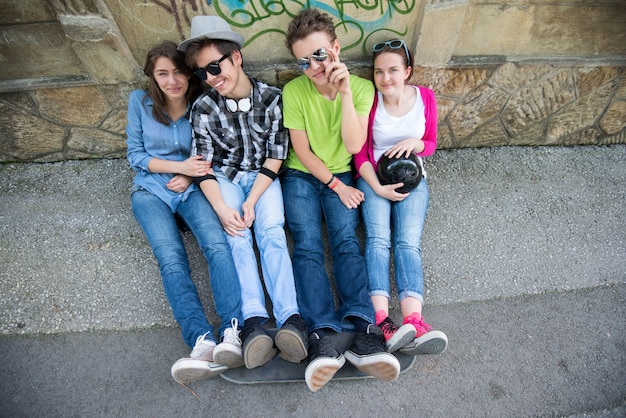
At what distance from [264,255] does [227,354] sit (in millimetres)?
611

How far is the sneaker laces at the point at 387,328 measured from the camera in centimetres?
215

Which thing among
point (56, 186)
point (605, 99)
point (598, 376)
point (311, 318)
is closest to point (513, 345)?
point (598, 376)

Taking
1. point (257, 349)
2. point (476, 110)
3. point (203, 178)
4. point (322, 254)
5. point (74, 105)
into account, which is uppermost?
point (74, 105)

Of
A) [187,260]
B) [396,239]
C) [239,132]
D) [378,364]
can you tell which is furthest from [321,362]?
[239,132]

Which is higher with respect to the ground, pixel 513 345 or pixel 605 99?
pixel 605 99

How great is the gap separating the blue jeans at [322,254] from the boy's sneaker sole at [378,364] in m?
0.22

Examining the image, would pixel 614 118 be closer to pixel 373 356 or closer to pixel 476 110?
pixel 476 110

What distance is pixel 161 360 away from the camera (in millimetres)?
2309

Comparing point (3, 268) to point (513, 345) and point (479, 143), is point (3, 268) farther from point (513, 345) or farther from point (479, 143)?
point (479, 143)

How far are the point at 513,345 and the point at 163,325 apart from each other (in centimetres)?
208

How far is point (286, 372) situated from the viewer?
2176mm

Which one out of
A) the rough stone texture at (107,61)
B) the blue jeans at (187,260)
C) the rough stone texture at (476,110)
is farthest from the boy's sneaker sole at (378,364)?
the rough stone texture at (107,61)

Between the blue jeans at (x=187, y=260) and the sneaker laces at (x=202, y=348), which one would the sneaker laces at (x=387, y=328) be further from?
the sneaker laces at (x=202, y=348)

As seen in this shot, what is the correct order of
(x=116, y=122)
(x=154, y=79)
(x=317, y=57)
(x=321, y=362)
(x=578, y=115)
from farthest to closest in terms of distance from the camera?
(x=578, y=115) < (x=116, y=122) < (x=154, y=79) < (x=317, y=57) < (x=321, y=362)
